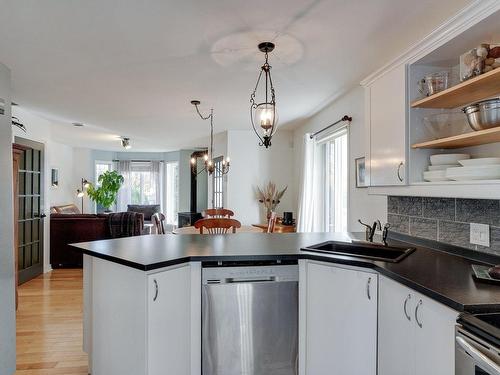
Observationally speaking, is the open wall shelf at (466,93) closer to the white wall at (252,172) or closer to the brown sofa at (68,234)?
the white wall at (252,172)

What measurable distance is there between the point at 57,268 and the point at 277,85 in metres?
4.62

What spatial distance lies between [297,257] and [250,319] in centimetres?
46

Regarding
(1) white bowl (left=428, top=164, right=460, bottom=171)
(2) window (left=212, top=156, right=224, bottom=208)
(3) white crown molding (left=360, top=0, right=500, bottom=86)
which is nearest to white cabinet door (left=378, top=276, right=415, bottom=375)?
(1) white bowl (left=428, top=164, right=460, bottom=171)

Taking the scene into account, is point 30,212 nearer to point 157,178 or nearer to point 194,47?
point 194,47

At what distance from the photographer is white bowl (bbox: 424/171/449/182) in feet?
6.20

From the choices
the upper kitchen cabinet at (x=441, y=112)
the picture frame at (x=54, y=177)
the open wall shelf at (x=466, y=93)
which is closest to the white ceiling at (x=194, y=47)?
the upper kitchen cabinet at (x=441, y=112)

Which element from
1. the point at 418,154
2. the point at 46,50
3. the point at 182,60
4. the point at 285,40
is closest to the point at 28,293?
the point at 46,50

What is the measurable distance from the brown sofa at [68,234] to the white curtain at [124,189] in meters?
4.67

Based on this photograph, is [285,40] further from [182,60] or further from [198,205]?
[198,205]

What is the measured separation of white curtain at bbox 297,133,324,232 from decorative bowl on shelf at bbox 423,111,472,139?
2.83 metres

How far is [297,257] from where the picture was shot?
203cm

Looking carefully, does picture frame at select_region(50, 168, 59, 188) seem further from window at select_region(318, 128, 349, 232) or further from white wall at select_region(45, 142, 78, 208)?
window at select_region(318, 128, 349, 232)

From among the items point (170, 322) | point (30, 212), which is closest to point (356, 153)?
point (170, 322)

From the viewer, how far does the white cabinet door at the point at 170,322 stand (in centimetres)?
173
